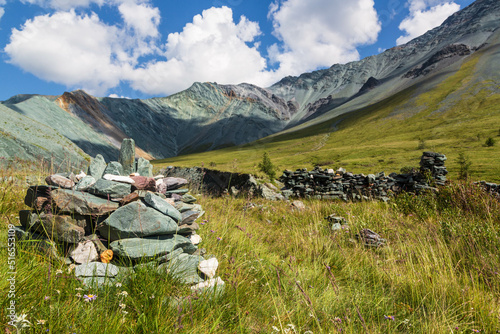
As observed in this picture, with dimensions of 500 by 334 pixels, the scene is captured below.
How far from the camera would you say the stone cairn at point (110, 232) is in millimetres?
Result: 2836

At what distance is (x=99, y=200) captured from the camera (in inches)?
139

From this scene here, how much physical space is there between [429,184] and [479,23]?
281461 mm

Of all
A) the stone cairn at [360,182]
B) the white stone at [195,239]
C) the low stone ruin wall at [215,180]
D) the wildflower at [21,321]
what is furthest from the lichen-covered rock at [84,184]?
the stone cairn at [360,182]

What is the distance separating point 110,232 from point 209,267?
1.43m

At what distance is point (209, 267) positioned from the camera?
312 cm

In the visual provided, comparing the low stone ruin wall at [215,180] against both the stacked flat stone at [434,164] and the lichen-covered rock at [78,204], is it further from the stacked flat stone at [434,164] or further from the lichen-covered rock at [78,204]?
the stacked flat stone at [434,164]

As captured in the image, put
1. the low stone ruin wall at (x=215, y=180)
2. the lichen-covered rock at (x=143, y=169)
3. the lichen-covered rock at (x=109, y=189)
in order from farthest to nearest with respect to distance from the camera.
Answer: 1. the low stone ruin wall at (x=215, y=180)
2. the lichen-covered rock at (x=143, y=169)
3. the lichen-covered rock at (x=109, y=189)

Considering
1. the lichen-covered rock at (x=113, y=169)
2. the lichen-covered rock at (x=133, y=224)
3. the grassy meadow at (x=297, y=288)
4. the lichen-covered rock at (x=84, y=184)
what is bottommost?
the grassy meadow at (x=297, y=288)

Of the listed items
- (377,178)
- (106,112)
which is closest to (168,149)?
(106,112)

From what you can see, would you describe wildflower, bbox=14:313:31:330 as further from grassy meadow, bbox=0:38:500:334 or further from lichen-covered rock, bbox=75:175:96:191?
lichen-covered rock, bbox=75:175:96:191

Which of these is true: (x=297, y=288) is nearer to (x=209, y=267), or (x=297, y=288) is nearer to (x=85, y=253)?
(x=209, y=267)

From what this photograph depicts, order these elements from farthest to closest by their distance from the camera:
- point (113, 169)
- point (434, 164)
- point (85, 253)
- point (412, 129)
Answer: point (412, 129), point (434, 164), point (113, 169), point (85, 253)

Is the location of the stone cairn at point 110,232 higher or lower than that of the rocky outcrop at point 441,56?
lower

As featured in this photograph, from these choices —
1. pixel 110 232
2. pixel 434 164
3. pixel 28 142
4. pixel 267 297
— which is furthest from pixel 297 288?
pixel 28 142
